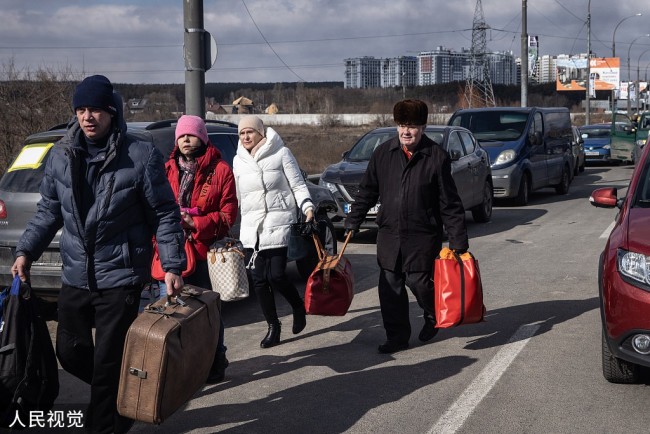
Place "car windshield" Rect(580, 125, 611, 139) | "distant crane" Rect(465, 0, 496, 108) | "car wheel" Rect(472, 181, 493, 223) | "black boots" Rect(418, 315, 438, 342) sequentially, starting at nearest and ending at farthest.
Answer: "black boots" Rect(418, 315, 438, 342)
"car wheel" Rect(472, 181, 493, 223)
"car windshield" Rect(580, 125, 611, 139)
"distant crane" Rect(465, 0, 496, 108)

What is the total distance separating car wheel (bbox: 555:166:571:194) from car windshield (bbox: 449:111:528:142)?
2308mm

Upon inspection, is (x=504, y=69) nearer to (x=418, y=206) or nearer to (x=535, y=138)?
(x=535, y=138)

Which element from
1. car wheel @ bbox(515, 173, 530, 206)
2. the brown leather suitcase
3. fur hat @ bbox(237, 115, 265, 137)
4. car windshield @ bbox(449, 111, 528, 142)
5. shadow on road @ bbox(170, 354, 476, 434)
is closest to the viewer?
the brown leather suitcase

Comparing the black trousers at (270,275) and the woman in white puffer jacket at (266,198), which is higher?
the woman in white puffer jacket at (266,198)

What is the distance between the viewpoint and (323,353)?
266 inches

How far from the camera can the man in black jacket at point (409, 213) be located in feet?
21.1

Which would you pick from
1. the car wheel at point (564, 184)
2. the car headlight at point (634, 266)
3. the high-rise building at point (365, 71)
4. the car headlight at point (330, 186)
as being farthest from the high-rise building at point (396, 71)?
the car headlight at point (634, 266)

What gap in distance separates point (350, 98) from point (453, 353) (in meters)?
101

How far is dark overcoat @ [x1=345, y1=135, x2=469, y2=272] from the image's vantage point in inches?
253

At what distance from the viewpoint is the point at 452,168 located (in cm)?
1375

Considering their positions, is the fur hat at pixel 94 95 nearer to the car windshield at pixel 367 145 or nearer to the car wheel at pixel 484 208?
the car windshield at pixel 367 145

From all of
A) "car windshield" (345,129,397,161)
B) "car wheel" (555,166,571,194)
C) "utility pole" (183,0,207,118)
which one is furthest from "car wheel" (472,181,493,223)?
"utility pole" (183,0,207,118)

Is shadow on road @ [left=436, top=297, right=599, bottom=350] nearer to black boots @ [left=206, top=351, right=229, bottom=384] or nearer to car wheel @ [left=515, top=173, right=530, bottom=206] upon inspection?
black boots @ [left=206, top=351, right=229, bottom=384]

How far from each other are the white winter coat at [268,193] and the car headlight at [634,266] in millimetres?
2326
